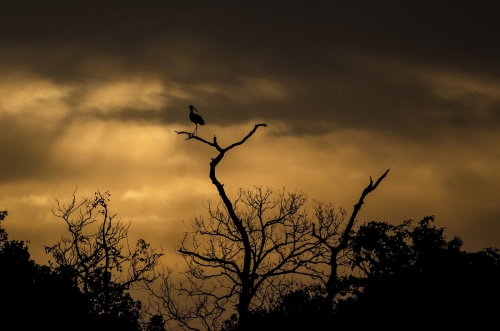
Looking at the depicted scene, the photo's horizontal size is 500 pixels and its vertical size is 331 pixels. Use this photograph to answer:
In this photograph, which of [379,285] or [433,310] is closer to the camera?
[433,310]

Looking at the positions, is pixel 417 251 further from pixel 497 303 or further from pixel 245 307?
pixel 245 307

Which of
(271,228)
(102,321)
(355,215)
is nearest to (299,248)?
(271,228)

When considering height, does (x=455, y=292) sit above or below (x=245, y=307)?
above

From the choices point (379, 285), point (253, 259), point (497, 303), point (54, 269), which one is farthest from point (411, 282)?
point (54, 269)

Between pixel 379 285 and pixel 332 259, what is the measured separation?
3485 mm

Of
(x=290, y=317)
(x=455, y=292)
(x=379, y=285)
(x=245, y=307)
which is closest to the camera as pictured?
(x=245, y=307)

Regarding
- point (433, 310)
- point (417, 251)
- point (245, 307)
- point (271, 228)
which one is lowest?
point (245, 307)

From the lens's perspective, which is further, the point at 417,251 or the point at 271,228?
the point at 417,251

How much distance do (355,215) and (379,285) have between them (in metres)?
4.10

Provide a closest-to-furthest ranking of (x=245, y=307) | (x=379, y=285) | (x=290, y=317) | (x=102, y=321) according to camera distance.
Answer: (x=245, y=307), (x=379, y=285), (x=290, y=317), (x=102, y=321)

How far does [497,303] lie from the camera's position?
19703 mm

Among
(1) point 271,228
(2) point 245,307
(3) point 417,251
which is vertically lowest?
(2) point 245,307

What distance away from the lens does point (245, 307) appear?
18969mm

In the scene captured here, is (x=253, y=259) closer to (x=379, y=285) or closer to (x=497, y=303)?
(x=379, y=285)
